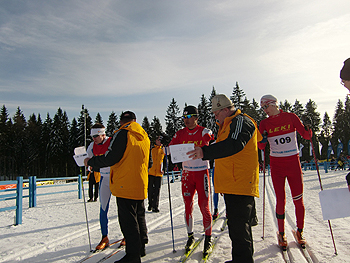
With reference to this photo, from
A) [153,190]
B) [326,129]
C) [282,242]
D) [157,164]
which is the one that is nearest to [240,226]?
[282,242]

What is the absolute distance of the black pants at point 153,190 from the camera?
280 inches

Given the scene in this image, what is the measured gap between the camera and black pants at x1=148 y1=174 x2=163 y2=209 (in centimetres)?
711

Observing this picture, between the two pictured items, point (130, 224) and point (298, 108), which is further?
point (298, 108)

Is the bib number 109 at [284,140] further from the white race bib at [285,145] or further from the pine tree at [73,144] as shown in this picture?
the pine tree at [73,144]

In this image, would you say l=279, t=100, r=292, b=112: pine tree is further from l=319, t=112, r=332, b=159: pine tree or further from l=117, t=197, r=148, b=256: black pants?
l=117, t=197, r=148, b=256: black pants

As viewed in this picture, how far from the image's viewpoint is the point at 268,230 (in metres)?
4.29

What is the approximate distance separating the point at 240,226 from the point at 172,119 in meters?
49.3

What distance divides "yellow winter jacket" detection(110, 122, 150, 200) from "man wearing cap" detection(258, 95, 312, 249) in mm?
2186

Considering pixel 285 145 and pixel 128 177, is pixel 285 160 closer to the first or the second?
pixel 285 145

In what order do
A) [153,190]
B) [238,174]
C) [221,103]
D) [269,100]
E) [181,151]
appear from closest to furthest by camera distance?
[238,174] < [181,151] < [221,103] < [269,100] < [153,190]

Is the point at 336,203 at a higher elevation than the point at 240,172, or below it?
below

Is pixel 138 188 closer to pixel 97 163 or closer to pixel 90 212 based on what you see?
pixel 97 163

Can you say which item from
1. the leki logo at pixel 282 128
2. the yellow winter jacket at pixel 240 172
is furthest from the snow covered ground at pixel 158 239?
the leki logo at pixel 282 128

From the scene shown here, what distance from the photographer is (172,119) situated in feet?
168
